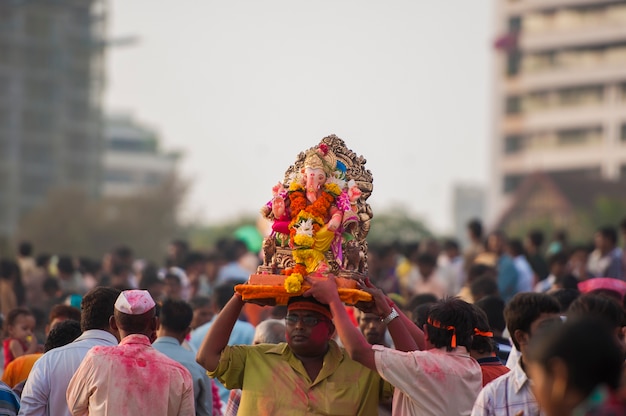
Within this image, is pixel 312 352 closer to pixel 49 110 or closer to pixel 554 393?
pixel 554 393

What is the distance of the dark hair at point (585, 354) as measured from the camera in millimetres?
4438

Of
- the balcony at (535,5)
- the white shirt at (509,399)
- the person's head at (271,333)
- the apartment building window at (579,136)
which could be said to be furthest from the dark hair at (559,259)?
the balcony at (535,5)

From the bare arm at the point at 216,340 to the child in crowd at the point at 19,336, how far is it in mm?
3050

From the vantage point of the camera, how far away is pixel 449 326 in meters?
7.23

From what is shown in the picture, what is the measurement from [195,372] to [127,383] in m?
1.87

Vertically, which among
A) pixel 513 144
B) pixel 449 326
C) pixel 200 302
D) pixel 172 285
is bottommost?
pixel 513 144

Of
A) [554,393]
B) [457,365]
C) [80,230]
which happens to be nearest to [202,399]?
[457,365]

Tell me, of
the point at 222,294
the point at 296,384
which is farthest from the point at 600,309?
the point at 222,294

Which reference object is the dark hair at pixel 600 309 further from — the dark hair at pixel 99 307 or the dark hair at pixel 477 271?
the dark hair at pixel 477 271

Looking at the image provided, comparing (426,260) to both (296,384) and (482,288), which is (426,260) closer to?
(482,288)

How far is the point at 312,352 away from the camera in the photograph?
7617mm

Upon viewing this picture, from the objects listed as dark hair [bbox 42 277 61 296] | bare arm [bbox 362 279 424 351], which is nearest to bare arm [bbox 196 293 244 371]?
bare arm [bbox 362 279 424 351]

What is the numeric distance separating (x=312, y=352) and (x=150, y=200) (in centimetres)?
6067

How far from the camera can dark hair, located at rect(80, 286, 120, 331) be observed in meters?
8.31
